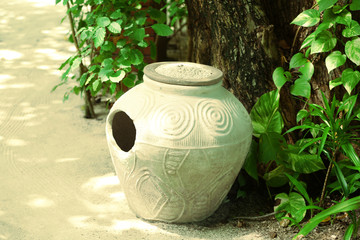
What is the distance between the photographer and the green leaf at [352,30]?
2.81m

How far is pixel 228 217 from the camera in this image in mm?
3123

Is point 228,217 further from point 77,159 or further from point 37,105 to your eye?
point 37,105

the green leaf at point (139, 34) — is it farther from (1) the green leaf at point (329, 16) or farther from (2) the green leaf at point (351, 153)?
(2) the green leaf at point (351, 153)

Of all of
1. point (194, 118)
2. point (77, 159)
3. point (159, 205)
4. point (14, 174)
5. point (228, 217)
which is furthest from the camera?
point (77, 159)

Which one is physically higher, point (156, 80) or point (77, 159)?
point (156, 80)

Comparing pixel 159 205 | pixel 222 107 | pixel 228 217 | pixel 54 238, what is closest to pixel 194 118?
pixel 222 107

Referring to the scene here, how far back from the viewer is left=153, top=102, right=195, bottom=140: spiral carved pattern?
2630 millimetres

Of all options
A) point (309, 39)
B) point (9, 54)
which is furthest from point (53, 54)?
point (309, 39)

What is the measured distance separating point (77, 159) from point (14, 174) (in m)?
0.47

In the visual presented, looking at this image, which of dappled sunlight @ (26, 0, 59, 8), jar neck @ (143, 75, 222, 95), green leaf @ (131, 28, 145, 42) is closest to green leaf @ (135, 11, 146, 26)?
green leaf @ (131, 28, 145, 42)

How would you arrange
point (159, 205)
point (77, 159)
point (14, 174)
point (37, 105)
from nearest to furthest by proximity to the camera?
point (159, 205) → point (14, 174) → point (77, 159) → point (37, 105)

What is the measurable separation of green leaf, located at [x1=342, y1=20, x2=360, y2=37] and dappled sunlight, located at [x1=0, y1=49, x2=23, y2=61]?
3484mm

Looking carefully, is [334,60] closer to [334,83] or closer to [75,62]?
[334,83]

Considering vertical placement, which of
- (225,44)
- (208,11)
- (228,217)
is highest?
(208,11)
